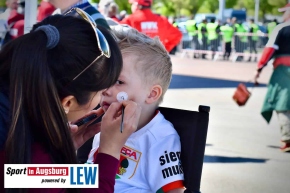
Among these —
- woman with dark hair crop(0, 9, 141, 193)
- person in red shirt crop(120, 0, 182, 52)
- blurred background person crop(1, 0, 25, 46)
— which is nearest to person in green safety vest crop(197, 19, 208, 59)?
person in red shirt crop(120, 0, 182, 52)

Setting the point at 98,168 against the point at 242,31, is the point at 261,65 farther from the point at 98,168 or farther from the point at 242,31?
the point at 242,31

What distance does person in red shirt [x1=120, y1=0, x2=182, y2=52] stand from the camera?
6.30m

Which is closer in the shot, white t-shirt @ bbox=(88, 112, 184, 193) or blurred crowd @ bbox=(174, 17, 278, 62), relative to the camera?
white t-shirt @ bbox=(88, 112, 184, 193)

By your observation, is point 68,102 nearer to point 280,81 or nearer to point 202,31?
point 280,81

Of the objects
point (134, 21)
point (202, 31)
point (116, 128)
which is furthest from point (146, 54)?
point (202, 31)

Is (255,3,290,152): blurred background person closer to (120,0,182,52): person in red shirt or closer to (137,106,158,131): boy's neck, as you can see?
(120,0,182,52): person in red shirt

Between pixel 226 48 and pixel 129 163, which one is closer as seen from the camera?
pixel 129 163

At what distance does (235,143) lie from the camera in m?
7.11

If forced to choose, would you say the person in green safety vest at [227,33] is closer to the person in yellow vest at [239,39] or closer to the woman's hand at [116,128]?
the person in yellow vest at [239,39]

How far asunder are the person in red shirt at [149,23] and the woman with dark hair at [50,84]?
4.51 metres

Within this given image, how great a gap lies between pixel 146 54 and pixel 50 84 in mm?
884

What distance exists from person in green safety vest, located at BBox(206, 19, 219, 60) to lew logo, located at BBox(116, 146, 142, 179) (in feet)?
51.6

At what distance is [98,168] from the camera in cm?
179

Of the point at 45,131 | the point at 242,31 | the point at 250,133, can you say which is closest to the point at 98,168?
the point at 45,131
